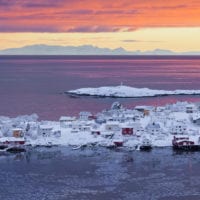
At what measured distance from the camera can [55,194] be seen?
2920 centimetres

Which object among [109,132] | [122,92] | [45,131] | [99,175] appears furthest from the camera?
[122,92]

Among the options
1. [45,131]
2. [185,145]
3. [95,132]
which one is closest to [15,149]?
[45,131]

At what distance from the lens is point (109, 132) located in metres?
45.5

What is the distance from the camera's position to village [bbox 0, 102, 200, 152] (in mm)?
42344

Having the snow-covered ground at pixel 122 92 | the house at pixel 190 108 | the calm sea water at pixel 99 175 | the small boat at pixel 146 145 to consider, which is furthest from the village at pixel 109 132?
the snow-covered ground at pixel 122 92

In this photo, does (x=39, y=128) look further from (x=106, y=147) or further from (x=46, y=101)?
(x=46, y=101)

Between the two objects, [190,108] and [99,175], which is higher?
[190,108]

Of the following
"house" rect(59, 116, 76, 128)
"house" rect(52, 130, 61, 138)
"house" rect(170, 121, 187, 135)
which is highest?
"house" rect(59, 116, 76, 128)

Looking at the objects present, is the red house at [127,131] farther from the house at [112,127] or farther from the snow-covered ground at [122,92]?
the snow-covered ground at [122,92]

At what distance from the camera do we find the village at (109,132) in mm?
42344

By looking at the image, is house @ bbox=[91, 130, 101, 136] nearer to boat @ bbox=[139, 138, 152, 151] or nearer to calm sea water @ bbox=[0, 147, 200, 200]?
calm sea water @ bbox=[0, 147, 200, 200]

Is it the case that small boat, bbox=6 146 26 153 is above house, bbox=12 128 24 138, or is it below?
below

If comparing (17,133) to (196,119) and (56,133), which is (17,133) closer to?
(56,133)

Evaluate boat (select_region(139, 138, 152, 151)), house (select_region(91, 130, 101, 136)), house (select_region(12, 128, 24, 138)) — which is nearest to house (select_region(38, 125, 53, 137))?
house (select_region(12, 128, 24, 138))
